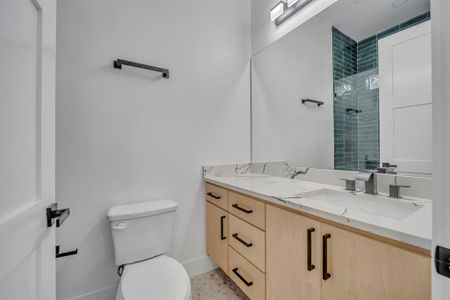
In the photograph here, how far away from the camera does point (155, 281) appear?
104cm

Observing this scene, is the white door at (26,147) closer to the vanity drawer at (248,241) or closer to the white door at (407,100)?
the vanity drawer at (248,241)

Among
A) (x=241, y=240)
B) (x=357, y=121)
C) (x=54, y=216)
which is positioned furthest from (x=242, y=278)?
(x=357, y=121)

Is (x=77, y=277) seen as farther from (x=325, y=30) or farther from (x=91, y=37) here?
(x=325, y=30)

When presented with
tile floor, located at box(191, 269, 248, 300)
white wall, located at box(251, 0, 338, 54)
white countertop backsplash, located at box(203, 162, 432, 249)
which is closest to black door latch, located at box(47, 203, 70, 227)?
white countertop backsplash, located at box(203, 162, 432, 249)

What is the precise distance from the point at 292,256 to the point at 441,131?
0.80 m

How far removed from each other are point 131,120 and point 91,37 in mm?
578

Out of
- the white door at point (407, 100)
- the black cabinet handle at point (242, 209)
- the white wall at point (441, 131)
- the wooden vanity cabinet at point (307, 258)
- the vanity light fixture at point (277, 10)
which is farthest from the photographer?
the vanity light fixture at point (277, 10)

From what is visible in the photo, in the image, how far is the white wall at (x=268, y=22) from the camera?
4.77 ft

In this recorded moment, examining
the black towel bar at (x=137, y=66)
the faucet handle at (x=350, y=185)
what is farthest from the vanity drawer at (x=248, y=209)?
the black towel bar at (x=137, y=66)

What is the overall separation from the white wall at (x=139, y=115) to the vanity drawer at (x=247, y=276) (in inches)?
17.3

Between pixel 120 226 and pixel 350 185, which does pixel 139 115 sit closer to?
pixel 120 226

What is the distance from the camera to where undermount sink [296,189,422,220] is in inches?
36.6

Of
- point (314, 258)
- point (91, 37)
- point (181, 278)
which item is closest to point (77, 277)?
point (181, 278)

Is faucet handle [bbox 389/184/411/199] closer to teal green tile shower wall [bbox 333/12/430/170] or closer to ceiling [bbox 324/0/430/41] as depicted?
teal green tile shower wall [bbox 333/12/430/170]
